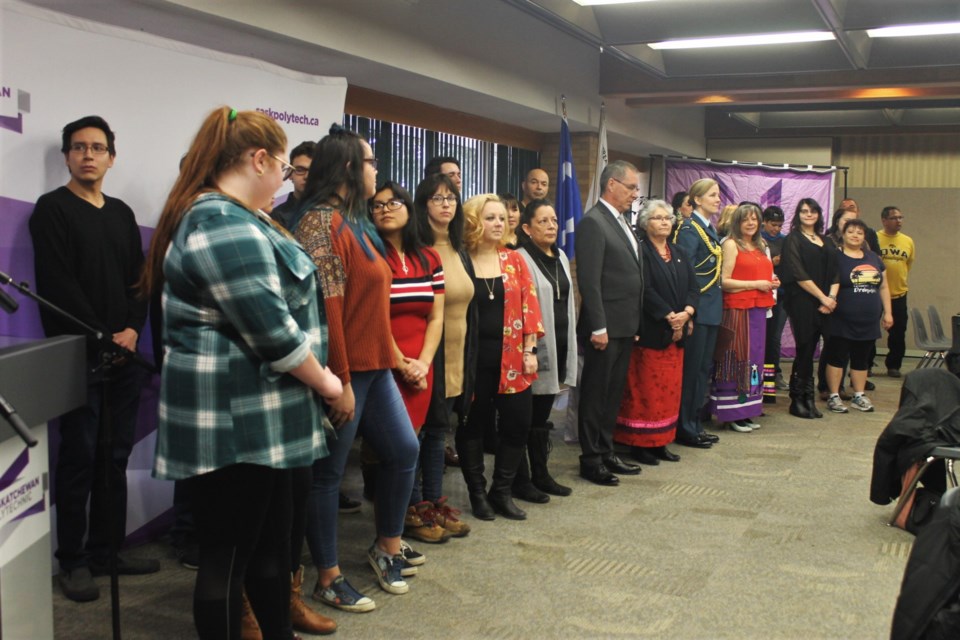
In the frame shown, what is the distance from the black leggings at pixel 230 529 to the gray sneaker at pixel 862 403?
557 cm

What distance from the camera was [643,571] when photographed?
3.40m

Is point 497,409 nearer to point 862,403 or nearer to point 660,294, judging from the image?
point 660,294

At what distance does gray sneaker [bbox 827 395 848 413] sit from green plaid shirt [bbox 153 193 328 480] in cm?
549

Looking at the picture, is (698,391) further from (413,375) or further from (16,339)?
(16,339)

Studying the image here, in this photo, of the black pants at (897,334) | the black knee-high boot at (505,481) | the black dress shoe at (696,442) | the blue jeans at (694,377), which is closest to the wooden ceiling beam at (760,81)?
the black pants at (897,334)

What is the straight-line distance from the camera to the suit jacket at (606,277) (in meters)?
4.54

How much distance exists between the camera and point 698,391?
551 centimetres

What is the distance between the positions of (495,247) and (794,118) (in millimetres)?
8368

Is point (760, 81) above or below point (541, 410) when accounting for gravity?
above

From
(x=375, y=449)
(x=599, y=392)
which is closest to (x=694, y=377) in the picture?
(x=599, y=392)

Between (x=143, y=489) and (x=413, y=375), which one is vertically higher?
(x=413, y=375)

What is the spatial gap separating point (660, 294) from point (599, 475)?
101cm

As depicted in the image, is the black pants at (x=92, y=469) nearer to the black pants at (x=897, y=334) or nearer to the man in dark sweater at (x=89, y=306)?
the man in dark sweater at (x=89, y=306)

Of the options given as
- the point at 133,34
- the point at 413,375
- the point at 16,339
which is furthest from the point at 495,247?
the point at 16,339
